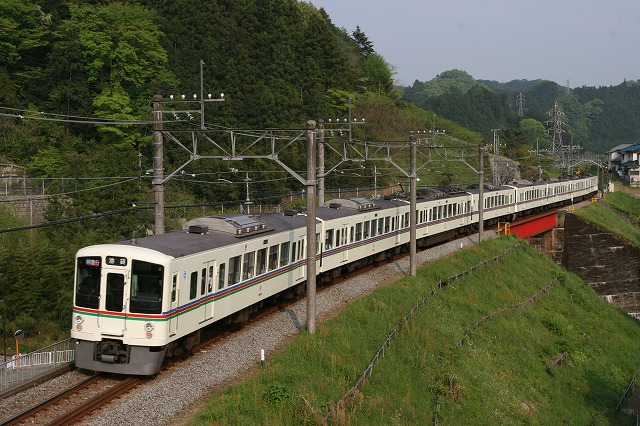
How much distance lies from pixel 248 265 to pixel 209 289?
2.46 meters

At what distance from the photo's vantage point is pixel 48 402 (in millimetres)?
13422

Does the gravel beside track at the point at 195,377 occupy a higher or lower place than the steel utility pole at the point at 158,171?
lower

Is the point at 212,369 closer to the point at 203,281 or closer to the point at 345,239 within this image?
the point at 203,281

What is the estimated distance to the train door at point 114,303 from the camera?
50.1ft

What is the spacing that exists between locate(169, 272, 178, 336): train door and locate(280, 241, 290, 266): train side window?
263 inches

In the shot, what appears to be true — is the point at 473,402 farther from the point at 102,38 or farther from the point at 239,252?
the point at 102,38

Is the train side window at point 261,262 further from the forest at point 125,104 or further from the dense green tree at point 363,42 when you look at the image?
the dense green tree at point 363,42

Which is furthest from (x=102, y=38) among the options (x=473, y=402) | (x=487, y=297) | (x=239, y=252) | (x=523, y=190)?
(x=473, y=402)

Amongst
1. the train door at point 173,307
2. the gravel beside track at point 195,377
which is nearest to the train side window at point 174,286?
the train door at point 173,307

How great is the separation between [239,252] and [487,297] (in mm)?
15505

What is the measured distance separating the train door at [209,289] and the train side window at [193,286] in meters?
0.51

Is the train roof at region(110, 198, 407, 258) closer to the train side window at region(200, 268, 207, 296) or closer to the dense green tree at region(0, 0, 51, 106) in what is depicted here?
the train side window at region(200, 268, 207, 296)

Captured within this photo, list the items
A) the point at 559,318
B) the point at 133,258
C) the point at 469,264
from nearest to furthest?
the point at 133,258
the point at 559,318
the point at 469,264

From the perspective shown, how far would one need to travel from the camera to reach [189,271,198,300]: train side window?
16391 mm
